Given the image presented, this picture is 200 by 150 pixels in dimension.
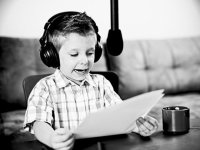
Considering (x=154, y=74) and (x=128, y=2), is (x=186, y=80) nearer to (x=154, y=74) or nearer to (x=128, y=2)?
(x=154, y=74)

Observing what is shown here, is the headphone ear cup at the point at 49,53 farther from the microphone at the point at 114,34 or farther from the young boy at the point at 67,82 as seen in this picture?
the microphone at the point at 114,34

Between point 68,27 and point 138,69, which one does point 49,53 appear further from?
point 138,69

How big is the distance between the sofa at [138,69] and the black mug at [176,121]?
35.3 inches

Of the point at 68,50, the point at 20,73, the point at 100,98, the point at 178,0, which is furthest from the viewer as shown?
the point at 178,0

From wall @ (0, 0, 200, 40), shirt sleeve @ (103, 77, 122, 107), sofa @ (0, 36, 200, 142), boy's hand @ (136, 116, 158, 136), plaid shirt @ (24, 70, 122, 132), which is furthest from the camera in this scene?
wall @ (0, 0, 200, 40)

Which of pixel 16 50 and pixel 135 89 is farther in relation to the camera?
pixel 135 89

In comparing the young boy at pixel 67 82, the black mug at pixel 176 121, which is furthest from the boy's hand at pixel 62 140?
the black mug at pixel 176 121

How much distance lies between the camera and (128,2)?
254 cm

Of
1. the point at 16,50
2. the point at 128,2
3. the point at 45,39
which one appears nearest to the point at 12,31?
the point at 16,50

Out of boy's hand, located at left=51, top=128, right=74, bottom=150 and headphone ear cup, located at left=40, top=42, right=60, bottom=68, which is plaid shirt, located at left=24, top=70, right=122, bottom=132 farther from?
boy's hand, located at left=51, top=128, right=74, bottom=150

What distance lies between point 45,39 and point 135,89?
127cm

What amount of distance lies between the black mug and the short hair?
15.6 inches

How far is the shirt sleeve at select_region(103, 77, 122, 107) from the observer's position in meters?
1.19

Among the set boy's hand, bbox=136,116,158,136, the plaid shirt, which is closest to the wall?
the plaid shirt
